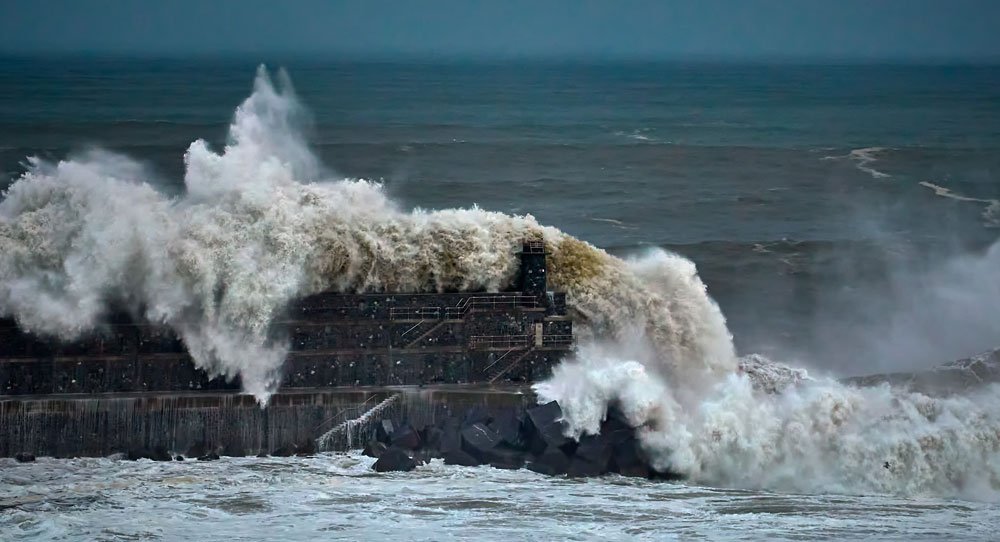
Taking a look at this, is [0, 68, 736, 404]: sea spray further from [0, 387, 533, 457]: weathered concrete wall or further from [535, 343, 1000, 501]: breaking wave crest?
[535, 343, 1000, 501]: breaking wave crest

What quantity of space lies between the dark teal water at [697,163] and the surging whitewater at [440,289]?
32.2 ft

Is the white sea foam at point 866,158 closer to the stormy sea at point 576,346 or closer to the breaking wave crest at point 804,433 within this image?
the stormy sea at point 576,346

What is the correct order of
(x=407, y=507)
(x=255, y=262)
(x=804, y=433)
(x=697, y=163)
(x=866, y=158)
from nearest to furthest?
1. (x=407, y=507)
2. (x=804, y=433)
3. (x=255, y=262)
4. (x=697, y=163)
5. (x=866, y=158)

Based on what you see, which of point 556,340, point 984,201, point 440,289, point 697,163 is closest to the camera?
point 556,340

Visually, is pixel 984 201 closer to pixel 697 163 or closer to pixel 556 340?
pixel 697 163

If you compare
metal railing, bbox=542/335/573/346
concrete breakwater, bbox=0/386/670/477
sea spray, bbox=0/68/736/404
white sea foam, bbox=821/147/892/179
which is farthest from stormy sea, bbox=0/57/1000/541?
white sea foam, bbox=821/147/892/179

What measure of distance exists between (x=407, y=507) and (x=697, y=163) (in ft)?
209

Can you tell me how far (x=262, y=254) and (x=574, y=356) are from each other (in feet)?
27.0

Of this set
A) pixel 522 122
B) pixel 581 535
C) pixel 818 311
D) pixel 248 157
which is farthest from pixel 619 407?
pixel 522 122

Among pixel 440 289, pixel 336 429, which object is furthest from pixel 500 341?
pixel 336 429

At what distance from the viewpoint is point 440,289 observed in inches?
1690

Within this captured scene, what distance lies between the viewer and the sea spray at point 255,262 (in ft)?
133

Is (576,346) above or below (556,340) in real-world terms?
below

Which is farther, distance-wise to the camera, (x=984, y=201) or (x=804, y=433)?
(x=984, y=201)
